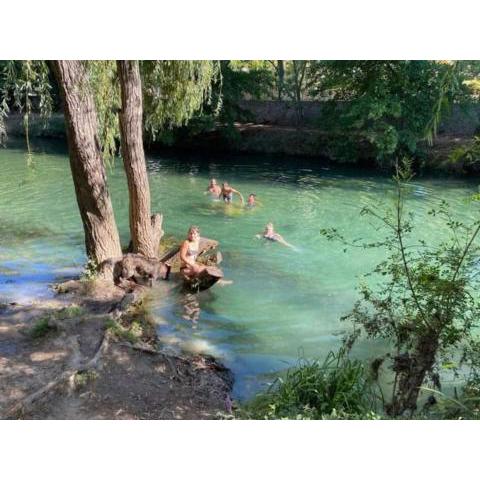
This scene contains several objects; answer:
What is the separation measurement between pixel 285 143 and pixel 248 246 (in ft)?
46.8

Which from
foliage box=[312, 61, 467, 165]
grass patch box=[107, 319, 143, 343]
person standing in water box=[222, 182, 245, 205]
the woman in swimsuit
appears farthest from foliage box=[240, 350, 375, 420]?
foliage box=[312, 61, 467, 165]

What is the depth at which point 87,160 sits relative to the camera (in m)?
7.62

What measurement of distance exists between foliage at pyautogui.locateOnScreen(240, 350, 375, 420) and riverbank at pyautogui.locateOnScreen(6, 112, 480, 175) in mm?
16773

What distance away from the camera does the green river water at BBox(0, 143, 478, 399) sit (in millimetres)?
7098

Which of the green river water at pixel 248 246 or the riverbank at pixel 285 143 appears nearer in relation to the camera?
the green river water at pixel 248 246

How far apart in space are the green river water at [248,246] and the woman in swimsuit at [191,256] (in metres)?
0.39

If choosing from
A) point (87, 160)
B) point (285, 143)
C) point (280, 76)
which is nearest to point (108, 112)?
point (87, 160)

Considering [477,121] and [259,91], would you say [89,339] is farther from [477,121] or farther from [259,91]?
[259,91]

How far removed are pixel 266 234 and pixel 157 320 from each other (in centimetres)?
463

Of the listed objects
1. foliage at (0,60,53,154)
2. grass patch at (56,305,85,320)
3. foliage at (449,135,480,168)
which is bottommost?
grass patch at (56,305,85,320)

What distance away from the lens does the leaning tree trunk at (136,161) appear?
8.10 m

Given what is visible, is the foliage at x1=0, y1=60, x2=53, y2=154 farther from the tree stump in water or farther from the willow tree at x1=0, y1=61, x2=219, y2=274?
the tree stump in water

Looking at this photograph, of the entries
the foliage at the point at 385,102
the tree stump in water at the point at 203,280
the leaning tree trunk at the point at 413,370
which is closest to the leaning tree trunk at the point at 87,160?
the tree stump in water at the point at 203,280

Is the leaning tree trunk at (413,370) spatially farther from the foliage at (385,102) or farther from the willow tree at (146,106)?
the foliage at (385,102)
